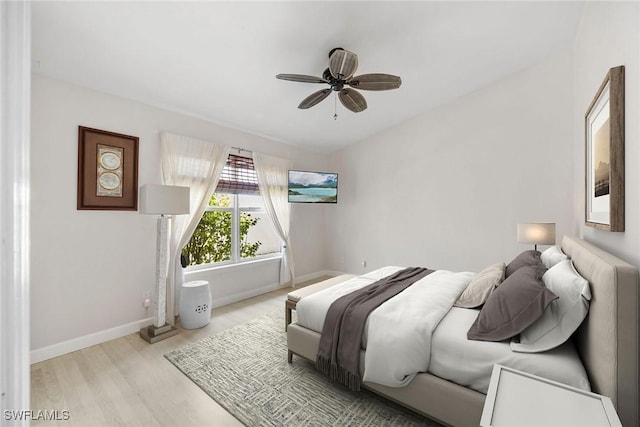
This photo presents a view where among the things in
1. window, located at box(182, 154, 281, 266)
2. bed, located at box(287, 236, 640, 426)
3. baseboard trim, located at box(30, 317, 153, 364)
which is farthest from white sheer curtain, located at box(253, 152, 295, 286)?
bed, located at box(287, 236, 640, 426)

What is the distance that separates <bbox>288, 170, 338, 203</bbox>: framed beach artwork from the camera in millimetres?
4520

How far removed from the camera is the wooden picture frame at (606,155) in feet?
4.64

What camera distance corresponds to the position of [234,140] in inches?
151

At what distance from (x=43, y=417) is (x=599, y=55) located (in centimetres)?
452

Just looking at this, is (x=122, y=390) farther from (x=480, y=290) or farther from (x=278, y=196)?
(x=278, y=196)

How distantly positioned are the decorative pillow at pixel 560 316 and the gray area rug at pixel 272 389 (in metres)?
0.84

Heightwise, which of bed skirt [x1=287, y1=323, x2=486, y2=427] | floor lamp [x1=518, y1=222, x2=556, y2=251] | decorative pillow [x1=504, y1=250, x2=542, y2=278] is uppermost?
floor lamp [x1=518, y1=222, x2=556, y2=251]

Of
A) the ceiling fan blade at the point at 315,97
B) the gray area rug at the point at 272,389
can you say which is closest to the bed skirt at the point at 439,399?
the gray area rug at the point at 272,389

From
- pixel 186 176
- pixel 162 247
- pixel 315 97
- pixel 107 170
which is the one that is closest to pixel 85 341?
pixel 162 247

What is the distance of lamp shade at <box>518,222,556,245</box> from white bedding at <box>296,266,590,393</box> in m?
1.55

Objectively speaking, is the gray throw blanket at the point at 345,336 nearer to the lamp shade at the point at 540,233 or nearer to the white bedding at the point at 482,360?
the white bedding at the point at 482,360

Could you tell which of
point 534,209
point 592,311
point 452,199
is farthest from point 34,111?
point 534,209

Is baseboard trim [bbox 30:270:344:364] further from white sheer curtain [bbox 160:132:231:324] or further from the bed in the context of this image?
the bed

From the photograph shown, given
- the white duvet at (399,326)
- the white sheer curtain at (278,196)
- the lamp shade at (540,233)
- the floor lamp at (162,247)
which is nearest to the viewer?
the white duvet at (399,326)
